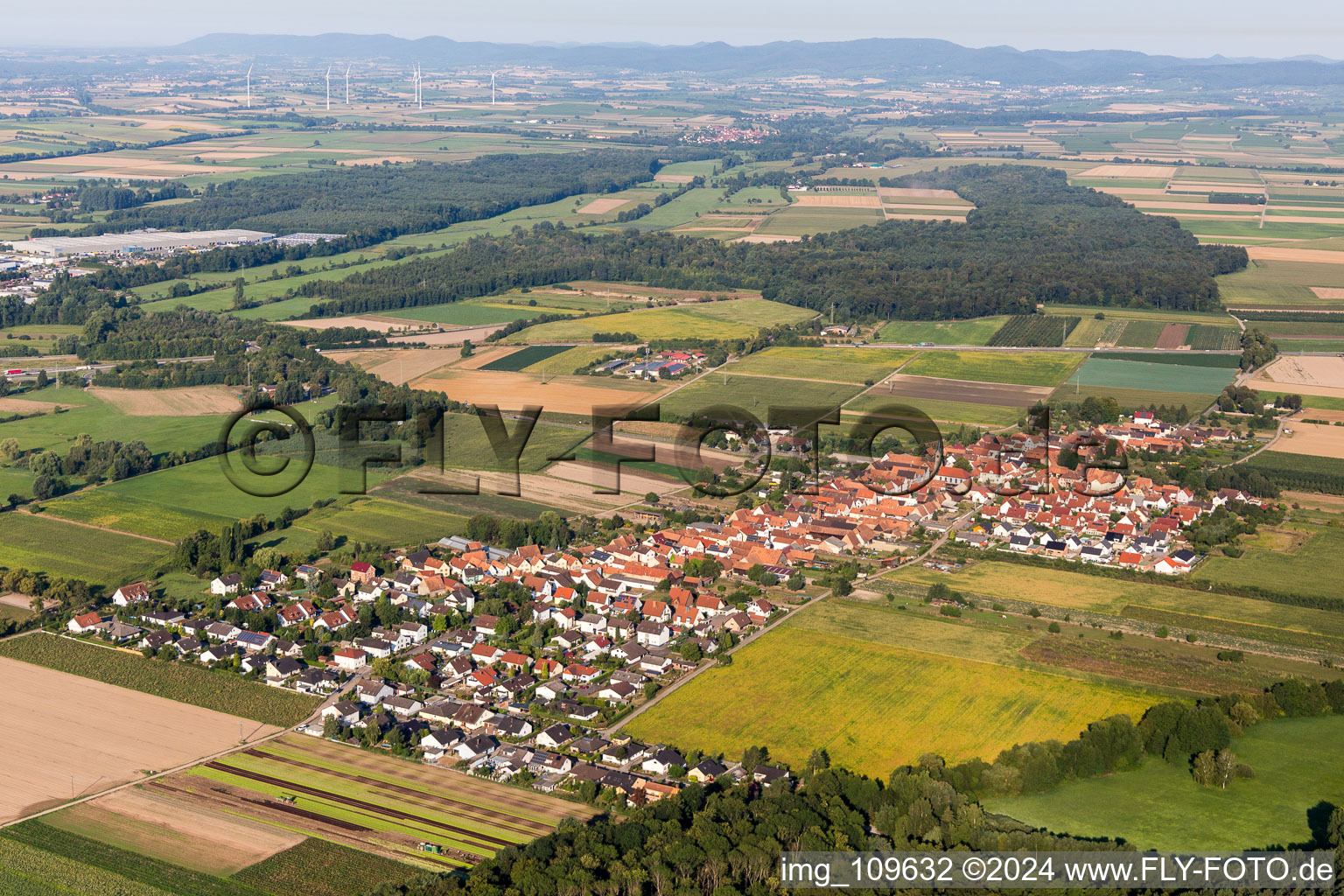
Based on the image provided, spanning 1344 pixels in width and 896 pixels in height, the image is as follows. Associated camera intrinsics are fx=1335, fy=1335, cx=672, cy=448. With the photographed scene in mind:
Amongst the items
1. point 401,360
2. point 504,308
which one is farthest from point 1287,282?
point 401,360

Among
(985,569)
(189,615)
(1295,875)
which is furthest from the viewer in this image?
(985,569)

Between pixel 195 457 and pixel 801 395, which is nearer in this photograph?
pixel 195 457

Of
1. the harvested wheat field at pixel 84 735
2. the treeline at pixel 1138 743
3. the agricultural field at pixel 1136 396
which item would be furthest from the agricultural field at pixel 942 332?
the harvested wheat field at pixel 84 735

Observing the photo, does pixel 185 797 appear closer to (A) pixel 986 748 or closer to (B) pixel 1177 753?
(A) pixel 986 748

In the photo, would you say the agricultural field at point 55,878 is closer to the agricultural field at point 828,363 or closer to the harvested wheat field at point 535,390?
the harvested wheat field at point 535,390

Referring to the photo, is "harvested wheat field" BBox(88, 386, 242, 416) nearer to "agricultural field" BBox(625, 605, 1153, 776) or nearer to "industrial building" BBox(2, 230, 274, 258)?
"agricultural field" BBox(625, 605, 1153, 776)

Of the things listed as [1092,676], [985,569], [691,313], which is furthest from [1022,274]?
[1092,676]

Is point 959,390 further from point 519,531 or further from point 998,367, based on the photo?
point 519,531

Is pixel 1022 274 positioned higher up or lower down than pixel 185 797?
higher up
